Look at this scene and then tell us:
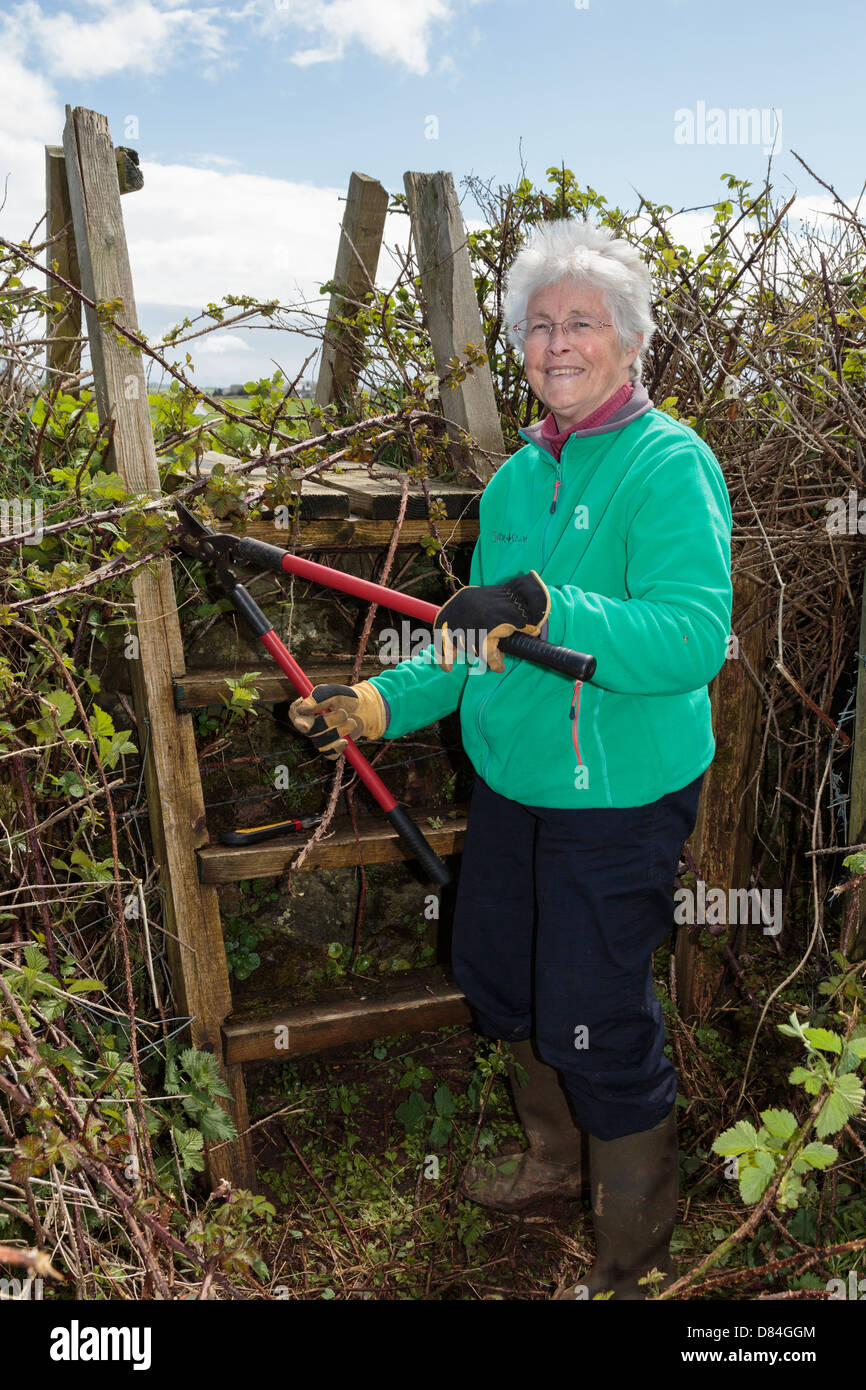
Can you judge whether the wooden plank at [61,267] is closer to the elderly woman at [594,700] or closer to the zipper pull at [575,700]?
the elderly woman at [594,700]

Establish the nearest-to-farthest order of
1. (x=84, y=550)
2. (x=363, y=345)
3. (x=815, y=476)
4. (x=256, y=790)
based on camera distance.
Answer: (x=84, y=550) → (x=815, y=476) → (x=256, y=790) → (x=363, y=345)

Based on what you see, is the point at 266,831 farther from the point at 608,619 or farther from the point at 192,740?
the point at 608,619

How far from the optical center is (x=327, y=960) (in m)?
3.59

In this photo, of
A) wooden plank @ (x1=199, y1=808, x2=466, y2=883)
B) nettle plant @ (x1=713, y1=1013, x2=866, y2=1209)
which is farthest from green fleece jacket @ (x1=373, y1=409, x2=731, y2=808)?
nettle plant @ (x1=713, y1=1013, x2=866, y2=1209)

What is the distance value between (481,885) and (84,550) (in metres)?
1.53

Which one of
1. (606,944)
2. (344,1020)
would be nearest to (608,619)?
(606,944)

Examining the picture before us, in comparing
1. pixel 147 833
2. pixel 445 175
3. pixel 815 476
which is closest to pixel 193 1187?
pixel 147 833

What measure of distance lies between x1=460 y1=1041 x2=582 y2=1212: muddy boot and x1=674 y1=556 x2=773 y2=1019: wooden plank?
71cm

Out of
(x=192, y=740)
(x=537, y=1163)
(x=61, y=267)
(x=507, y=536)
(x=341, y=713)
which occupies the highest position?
(x=61, y=267)

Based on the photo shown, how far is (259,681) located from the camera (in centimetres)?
306

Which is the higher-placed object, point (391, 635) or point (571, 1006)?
point (391, 635)

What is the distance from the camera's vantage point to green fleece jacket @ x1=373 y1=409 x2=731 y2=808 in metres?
2.04

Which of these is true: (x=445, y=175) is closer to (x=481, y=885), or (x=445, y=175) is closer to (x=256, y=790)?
(x=256, y=790)

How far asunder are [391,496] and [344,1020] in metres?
1.70
